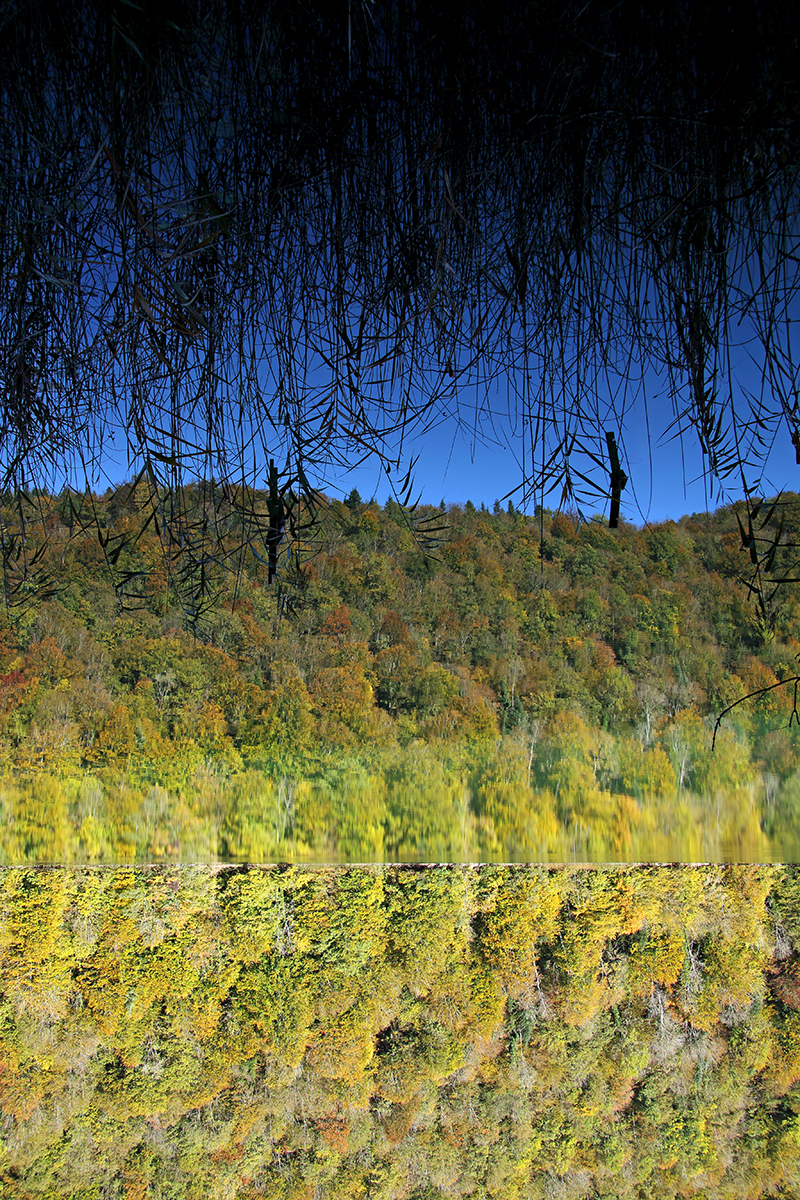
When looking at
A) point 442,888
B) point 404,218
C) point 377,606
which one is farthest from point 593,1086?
point 377,606

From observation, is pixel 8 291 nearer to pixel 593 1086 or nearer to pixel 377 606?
pixel 593 1086

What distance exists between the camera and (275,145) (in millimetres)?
506

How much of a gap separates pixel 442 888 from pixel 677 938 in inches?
33.0

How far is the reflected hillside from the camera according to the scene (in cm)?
140

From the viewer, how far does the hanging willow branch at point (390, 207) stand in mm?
437

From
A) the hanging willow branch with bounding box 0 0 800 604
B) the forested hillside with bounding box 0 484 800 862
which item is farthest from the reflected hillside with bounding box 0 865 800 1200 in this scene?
the hanging willow branch with bounding box 0 0 800 604

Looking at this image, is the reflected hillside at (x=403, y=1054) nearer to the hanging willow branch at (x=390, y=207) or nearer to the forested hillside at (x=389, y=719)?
the forested hillside at (x=389, y=719)

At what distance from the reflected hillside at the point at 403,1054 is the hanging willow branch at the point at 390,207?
4.68ft

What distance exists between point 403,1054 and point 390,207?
1721 millimetres

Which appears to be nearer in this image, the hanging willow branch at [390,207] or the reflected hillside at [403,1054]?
the hanging willow branch at [390,207]

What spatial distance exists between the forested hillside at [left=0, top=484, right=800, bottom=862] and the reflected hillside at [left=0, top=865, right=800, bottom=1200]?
879 millimetres

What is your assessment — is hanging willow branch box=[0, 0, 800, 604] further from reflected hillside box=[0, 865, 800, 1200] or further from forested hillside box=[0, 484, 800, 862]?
forested hillside box=[0, 484, 800, 862]

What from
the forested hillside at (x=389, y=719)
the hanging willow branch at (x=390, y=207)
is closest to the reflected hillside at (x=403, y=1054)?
the forested hillside at (x=389, y=719)

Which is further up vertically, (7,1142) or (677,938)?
(677,938)
